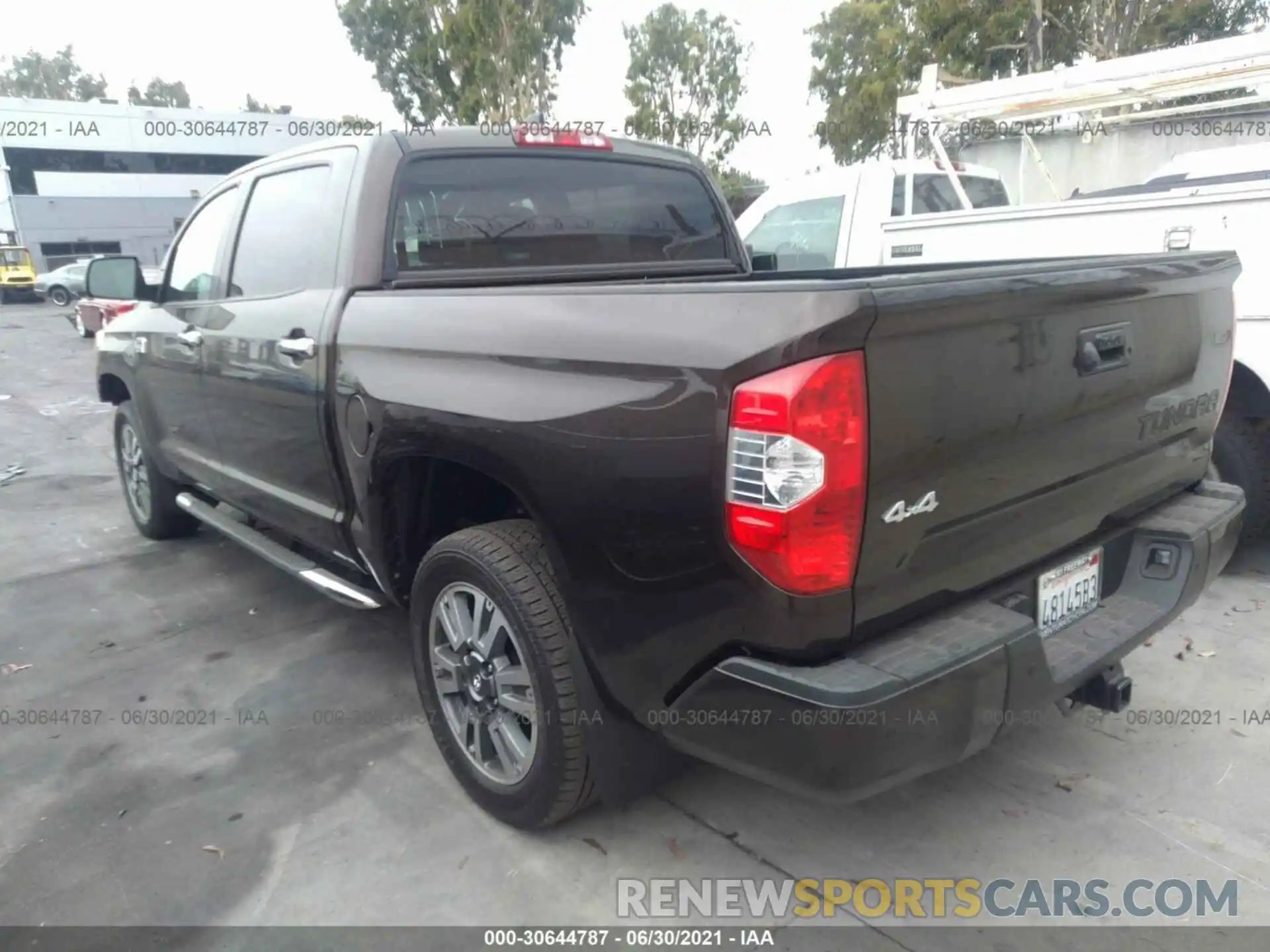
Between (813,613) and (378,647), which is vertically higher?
(813,613)

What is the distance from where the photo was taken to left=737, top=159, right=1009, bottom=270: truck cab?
20.5 ft

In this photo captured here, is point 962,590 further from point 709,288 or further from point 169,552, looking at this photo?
point 169,552

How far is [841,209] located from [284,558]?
4448 millimetres

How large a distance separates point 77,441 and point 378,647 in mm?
6035

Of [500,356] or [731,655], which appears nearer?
[731,655]

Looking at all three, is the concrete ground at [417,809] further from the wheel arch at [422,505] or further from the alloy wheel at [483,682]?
the wheel arch at [422,505]

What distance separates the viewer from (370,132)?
3.23 m

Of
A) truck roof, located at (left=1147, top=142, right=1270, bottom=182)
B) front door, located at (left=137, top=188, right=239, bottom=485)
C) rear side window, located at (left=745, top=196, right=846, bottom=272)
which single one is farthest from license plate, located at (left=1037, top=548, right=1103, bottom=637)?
rear side window, located at (left=745, top=196, right=846, bottom=272)

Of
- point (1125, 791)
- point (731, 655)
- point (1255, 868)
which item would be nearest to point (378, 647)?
point (731, 655)

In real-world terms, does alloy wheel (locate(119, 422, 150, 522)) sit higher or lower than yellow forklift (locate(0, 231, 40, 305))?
higher

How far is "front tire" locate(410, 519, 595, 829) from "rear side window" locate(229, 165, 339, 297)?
1.14m

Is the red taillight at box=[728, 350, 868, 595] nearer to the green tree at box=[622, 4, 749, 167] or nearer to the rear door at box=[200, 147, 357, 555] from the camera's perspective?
the rear door at box=[200, 147, 357, 555]

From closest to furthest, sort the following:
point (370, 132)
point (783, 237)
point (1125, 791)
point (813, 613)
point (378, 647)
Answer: point (813, 613)
point (1125, 791)
point (370, 132)
point (378, 647)
point (783, 237)

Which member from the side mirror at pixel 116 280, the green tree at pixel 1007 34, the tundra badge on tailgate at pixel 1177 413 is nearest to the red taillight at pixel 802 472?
the tundra badge on tailgate at pixel 1177 413
